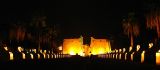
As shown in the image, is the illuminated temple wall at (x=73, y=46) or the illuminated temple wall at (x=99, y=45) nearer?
the illuminated temple wall at (x=73, y=46)

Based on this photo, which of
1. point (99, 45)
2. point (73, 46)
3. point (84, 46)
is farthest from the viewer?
point (99, 45)

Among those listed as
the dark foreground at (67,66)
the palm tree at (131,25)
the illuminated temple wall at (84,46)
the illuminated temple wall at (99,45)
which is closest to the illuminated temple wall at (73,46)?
the illuminated temple wall at (84,46)

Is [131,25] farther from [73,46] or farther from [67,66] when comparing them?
[73,46]

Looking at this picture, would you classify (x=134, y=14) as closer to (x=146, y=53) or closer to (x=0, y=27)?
(x=0, y=27)

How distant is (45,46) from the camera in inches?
4847

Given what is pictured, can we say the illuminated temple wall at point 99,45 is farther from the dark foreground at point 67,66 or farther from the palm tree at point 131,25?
the dark foreground at point 67,66

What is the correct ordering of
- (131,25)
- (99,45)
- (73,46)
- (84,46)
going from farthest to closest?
1. (99,45)
2. (73,46)
3. (84,46)
4. (131,25)

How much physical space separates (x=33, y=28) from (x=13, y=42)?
12.3 meters

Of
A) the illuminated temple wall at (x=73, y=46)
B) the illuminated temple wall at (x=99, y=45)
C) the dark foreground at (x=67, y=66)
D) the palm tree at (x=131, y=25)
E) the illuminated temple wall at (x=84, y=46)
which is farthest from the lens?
the illuminated temple wall at (x=99, y=45)

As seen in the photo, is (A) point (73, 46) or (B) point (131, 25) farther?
(A) point (73, 46)

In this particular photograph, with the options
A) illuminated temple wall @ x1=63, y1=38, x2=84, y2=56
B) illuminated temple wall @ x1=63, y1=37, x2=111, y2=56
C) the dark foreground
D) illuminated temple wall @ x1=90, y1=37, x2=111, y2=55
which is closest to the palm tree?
the dark foreground

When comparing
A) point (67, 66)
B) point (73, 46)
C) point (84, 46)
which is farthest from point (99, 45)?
point (67, 66)

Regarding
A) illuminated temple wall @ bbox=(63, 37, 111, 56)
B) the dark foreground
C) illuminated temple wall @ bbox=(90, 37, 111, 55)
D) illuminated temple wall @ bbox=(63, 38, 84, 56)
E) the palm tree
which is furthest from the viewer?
illuminated temple wall @ bbox=(90, 37, 111, 55)

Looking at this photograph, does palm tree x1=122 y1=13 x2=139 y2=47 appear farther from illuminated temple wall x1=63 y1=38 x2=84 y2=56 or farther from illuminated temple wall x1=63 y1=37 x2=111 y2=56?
illuminated temple wall x1=63 y1=38 x2=84 y2=56
